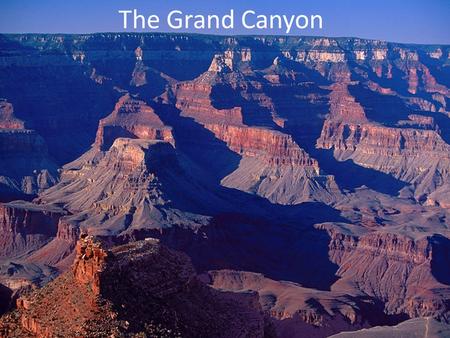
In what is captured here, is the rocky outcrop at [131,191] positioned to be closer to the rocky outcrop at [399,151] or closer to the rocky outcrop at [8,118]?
the rocky outcrop at [8,118]

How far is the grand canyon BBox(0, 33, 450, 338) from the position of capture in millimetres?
37938

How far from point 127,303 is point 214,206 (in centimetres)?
6907

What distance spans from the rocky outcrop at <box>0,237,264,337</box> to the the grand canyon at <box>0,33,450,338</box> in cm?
9

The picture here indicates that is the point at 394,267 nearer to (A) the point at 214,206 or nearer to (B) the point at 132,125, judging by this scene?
(A) the point at 214,206

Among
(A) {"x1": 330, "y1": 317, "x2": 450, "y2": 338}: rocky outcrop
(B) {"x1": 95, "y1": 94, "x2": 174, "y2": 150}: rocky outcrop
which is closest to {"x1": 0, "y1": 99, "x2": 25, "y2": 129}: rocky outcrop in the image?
(B) {"x1": 95, "y1": 94, "x2": 174, "y2": 150}: rocky outcrop

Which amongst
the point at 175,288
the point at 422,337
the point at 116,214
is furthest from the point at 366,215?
the point at 175,288

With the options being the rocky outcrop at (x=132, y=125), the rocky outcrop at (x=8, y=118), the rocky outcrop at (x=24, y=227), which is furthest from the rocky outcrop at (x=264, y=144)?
the rocky outcrop at (x=24, y=227)

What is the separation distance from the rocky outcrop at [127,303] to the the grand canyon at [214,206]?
88mm

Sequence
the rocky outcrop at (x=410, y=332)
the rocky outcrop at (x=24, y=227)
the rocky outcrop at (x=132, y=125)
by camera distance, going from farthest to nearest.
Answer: the rocky outcrop at (x=132, y=125) < the rocky outcrop at (x=24, y=227) < the rocky outcrop at (x=410, y=332)

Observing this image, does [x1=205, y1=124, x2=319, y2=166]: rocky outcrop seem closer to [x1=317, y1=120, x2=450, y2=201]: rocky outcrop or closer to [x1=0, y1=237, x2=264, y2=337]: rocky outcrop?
[x1=317, y1=120, x2=450, y2=201]: rocky outcrop

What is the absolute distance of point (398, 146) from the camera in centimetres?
13875

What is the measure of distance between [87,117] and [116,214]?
223ft

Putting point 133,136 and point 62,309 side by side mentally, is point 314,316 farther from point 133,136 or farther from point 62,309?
point 133,136

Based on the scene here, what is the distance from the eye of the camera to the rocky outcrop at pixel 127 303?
32.2 meters
